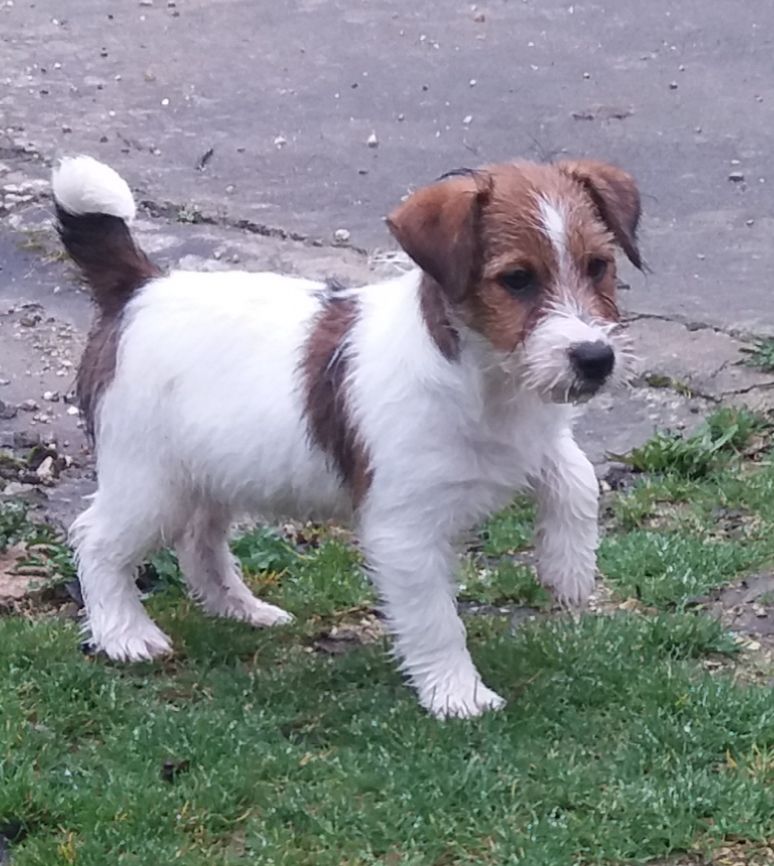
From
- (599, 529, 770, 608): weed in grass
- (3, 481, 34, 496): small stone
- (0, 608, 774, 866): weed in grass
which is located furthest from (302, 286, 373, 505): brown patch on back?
(3, 481, 34, 496): small stone

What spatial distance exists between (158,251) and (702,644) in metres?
4.75

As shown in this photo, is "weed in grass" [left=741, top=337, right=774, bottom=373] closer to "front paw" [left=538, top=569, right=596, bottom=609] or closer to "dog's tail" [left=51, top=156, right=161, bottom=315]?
"front paw" [left=538, top=569, right=596, bottom=609]

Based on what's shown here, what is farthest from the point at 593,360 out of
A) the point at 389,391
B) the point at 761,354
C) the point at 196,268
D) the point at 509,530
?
the point at 196,268

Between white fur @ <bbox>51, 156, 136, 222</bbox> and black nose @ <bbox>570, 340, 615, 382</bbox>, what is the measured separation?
1.81 meters

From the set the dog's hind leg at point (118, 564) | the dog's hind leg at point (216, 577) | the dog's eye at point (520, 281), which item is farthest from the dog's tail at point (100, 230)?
the dog's eye at point (520, 281)

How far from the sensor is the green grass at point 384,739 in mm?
4418

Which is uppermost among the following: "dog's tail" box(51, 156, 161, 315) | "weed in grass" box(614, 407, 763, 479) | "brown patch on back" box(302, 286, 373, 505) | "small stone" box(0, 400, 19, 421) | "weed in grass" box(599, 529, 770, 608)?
"dog's tail" box(51, 156, 161, 315)

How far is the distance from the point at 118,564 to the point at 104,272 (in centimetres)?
97

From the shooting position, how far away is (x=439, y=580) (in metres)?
5.01

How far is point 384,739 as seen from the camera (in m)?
4.95

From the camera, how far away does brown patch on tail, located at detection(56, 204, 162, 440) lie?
550 cm

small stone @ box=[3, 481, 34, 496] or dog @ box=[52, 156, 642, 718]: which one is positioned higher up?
dog @ box=[52, 156, 642, 718]

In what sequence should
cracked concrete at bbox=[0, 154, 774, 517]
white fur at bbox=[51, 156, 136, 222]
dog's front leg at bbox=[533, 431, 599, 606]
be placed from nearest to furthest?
dog's front leg at bbox=[533, 431, 599, 606]
white fur at bbox=[51, 156, 136, 222]
cracked concrete at bbox=[0, 154, 774, 517]

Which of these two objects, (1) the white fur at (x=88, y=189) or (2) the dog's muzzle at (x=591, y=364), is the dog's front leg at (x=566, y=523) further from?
(1) the white fur at (x=88, y=189)
